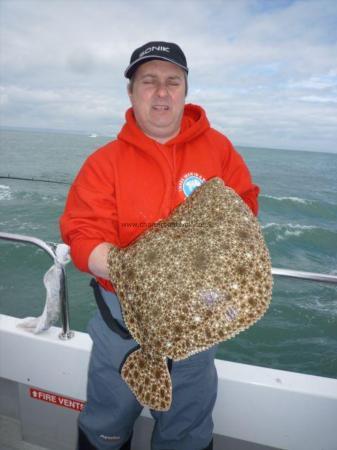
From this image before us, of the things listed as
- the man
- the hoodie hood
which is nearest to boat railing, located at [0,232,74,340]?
the man

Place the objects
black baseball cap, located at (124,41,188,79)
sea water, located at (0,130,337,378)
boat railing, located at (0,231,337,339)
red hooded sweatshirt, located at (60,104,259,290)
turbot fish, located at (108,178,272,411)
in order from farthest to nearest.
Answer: sea water, located at (0,130,337,378) < boat railing, located at (0,231,337,339) < black baseball cap, located at (124,41,188,79) < red hooded sweatshirt, located at (60,104,259,290) < turbot fish, located at (108,178,272,411)

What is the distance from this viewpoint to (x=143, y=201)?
85.4 inches

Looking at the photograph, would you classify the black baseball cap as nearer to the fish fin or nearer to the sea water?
the fish fin

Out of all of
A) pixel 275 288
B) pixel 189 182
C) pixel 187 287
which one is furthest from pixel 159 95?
pixel 275 288

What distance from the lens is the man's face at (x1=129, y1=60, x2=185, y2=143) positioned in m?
2.28

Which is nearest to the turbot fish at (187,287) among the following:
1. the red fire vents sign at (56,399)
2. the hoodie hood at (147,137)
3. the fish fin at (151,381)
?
the fish fin at (151,381)

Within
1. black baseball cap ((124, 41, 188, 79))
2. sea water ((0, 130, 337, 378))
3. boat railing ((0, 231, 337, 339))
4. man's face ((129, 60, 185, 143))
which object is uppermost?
black baseball cap ((124, 41, 188, 79))

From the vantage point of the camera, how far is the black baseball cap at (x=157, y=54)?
7.22 ft

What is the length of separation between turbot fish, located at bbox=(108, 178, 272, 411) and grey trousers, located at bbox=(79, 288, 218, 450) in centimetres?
29

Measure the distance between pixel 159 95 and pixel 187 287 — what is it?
4.43 feet

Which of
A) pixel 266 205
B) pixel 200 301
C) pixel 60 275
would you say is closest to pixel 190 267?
pixel 200 301

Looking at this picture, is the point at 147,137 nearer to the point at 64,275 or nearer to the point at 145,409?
the point at 64,275

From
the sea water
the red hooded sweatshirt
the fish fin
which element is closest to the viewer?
the fish fin

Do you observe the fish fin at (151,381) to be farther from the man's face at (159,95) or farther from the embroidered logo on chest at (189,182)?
the man's face at (159,95)
